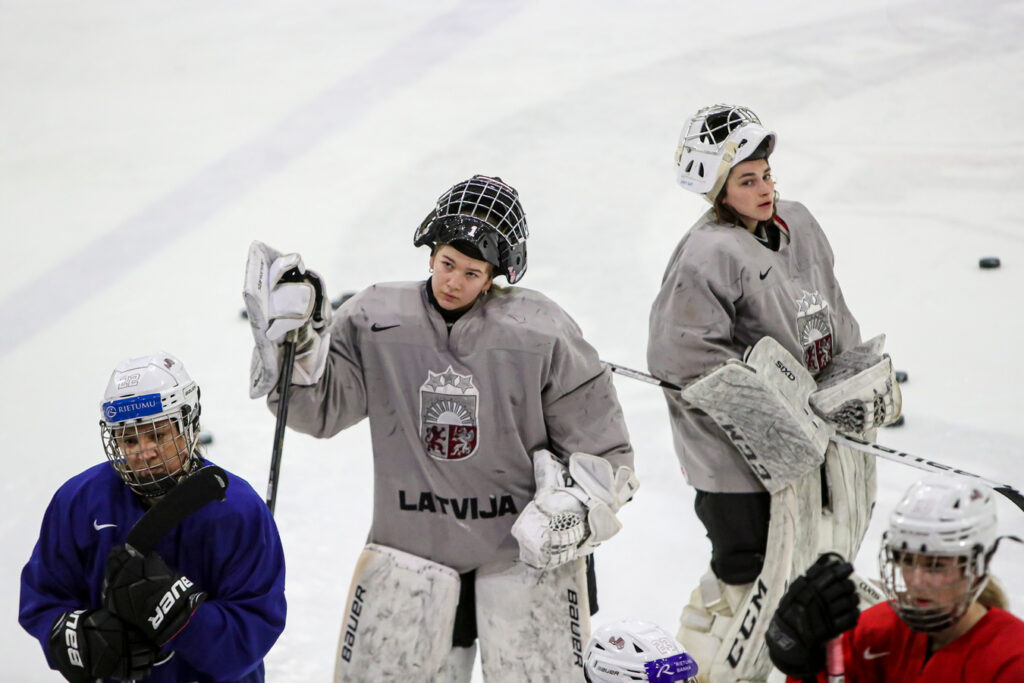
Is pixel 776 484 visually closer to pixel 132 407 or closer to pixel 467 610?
pixel 467 610

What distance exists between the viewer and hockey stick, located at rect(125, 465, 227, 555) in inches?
73.2

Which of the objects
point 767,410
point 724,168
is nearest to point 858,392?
point 767,410

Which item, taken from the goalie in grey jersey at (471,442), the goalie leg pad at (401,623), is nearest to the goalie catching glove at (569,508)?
the goalie in grey jersey at (471,442)

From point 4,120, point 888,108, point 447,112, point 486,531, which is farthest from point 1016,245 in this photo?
point 4,120

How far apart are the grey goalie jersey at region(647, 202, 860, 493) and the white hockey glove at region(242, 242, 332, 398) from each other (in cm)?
78

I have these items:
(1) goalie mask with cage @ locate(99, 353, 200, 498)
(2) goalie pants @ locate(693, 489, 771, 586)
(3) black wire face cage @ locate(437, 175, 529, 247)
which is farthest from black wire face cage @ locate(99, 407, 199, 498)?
(2) goalie pants @ locate(693, 489, 771, 586)

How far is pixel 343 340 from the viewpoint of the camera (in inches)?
93.4

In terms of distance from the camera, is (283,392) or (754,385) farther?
(754,385)

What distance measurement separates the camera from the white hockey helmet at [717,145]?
Answer: 271cm

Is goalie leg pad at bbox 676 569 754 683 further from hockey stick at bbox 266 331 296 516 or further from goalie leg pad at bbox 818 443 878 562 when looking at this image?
hockey stick at bbox 266 331 296 516

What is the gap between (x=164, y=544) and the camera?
200cm

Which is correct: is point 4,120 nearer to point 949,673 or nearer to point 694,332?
point 694,332

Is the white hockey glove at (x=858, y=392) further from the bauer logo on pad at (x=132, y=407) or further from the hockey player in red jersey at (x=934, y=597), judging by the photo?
the bauer logo on pad at (x=132, y=407)

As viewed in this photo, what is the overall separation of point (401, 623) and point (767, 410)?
0.83m
